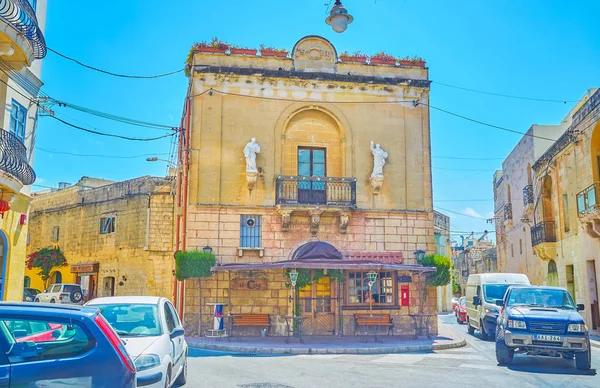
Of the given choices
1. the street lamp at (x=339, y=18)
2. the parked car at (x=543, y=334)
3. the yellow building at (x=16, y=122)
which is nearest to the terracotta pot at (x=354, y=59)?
the street lamp at (x=339, y=18)

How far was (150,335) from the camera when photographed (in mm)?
8633

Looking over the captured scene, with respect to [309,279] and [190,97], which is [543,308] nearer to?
[309,279]

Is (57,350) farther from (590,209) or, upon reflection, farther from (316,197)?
(590,209)

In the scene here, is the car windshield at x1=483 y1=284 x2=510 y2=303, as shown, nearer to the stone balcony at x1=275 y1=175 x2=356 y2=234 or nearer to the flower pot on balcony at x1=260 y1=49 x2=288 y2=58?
the stone balcony at x1=275 y1=175 x2=356 y2=234

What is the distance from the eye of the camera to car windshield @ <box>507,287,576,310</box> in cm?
1417

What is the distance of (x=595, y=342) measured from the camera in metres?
19.2

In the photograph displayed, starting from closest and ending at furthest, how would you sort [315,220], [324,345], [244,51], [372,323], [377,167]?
[324,345], [372,323], [315,220], [377,167], [244,51]

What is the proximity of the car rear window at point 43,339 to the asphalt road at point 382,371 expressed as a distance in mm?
5232

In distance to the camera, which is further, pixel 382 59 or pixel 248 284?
pixel 382 59

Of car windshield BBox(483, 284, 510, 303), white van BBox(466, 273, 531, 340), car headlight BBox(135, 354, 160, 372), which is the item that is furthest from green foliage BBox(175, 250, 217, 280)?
car headlight BBox(135, 354, 160, 372)

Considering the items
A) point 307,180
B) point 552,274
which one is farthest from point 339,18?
point 552,274

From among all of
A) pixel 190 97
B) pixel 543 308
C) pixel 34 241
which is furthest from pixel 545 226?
pixel 34 241

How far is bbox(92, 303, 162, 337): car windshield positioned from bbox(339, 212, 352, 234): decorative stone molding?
13.4m

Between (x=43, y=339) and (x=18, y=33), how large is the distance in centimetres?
1121
